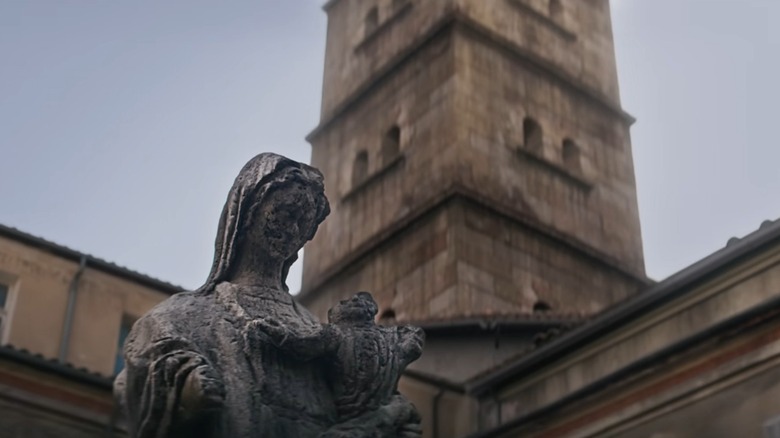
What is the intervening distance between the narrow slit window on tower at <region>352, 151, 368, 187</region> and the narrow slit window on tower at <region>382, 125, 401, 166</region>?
0.72 meters

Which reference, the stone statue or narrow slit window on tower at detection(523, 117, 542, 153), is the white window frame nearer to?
narrow slit window on tower at detection(523, 117, 542, 153)

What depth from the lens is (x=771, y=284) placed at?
19.7 metres

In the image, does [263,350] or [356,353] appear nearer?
[263,350]

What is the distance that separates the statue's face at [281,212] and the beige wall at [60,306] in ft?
59.0

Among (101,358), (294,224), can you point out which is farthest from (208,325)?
(101,358)

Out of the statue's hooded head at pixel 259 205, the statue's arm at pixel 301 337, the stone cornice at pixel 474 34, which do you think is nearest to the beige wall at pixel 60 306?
the stone cornice at pixel 474 34

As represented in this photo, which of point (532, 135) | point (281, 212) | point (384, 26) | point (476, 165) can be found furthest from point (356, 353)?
point (384, 26)

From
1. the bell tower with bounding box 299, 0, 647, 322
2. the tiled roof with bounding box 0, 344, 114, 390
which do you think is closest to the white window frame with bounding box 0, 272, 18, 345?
the tiled roof with bounding box 0, 344, 114, 390

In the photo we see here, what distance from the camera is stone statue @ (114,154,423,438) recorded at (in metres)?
4.26

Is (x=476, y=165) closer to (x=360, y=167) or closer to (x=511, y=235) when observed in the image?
(x=511, y=235)

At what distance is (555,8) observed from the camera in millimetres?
39219

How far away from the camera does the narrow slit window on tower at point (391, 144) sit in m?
35.2

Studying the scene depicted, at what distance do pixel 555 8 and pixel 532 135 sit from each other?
5.40 m

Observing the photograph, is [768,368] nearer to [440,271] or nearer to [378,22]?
[440,271]
